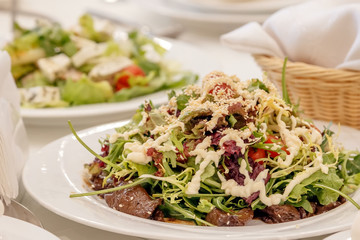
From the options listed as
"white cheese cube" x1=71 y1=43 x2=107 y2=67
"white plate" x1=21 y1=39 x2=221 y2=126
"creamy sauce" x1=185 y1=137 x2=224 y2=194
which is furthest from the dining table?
"white cheese cube" x1=71 y1=43 x2=107 y2=67

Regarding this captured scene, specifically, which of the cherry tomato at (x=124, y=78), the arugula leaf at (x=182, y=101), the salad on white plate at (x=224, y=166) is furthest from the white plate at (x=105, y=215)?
the cherry tomato at (x=124, y=78)

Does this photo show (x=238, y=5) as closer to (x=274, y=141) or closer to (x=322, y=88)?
(x=322, y=88)

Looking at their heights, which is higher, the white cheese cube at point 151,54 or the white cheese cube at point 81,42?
the white cheese cube at point 81,42

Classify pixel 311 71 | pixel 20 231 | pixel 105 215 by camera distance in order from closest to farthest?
pixel 20 231, pixel 105 215, pixel 311 71

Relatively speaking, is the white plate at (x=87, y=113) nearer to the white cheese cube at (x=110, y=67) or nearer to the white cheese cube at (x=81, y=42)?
the white cheese cube at (x=110, y=67)

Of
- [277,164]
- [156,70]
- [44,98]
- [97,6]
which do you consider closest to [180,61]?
[156,70]

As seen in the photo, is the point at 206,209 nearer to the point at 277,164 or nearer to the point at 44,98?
the point at 277,164

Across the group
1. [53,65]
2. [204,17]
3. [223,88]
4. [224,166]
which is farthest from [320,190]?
[204,17]
